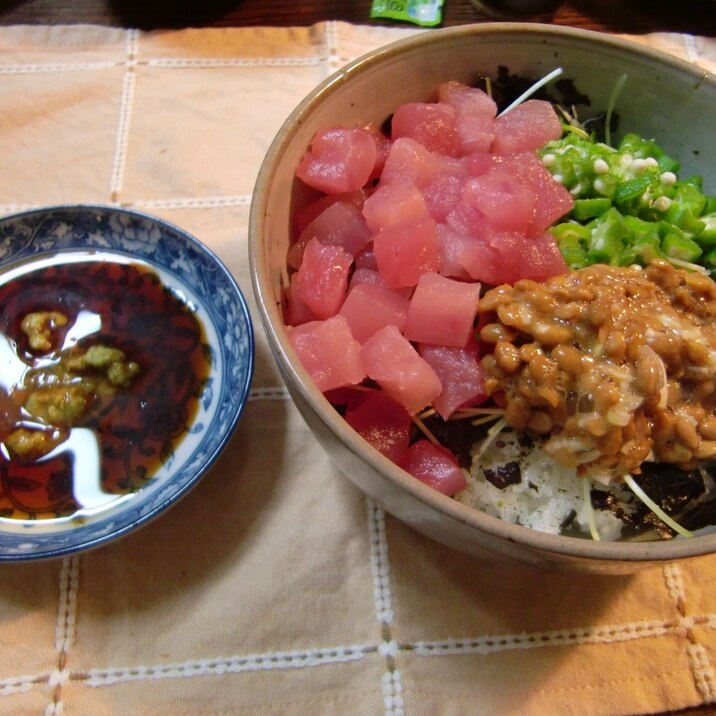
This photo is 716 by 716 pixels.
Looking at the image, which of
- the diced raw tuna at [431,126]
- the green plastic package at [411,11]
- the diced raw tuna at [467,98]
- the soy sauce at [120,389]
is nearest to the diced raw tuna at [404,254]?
the diced raw tuna at [431,126]

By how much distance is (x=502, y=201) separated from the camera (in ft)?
3.75

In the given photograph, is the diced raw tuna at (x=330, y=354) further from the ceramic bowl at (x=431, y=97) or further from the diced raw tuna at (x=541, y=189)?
the diced raw tuna at (x=541, y=189)

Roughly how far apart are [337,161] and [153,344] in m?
0.59

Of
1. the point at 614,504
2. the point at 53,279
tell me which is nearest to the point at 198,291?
the point at 53,279

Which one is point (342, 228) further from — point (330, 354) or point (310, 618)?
point (310, 618)

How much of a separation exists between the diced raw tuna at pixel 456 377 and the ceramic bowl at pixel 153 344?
0.40m

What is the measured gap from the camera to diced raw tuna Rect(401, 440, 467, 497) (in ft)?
3.51

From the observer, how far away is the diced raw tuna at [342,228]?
3.93ft

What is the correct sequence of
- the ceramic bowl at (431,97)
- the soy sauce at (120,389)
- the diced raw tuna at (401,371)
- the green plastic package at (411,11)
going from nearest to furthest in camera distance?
1. the ceramic bowl at (431,97)
2. the diced raw tuna at (401,371)
3. the soy sauce at (120,389)
4. the green plastic package at (411,11)

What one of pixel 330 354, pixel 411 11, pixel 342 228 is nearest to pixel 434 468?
pixel 330 354

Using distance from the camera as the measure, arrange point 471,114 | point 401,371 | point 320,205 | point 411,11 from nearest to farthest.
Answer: point 401,371
point 320,205
point 471,114
point 411,11

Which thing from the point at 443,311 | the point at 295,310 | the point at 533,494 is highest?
the point at 443,311

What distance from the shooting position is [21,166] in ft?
5.66

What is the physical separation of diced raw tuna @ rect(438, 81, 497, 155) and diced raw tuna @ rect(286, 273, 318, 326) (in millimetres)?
456
